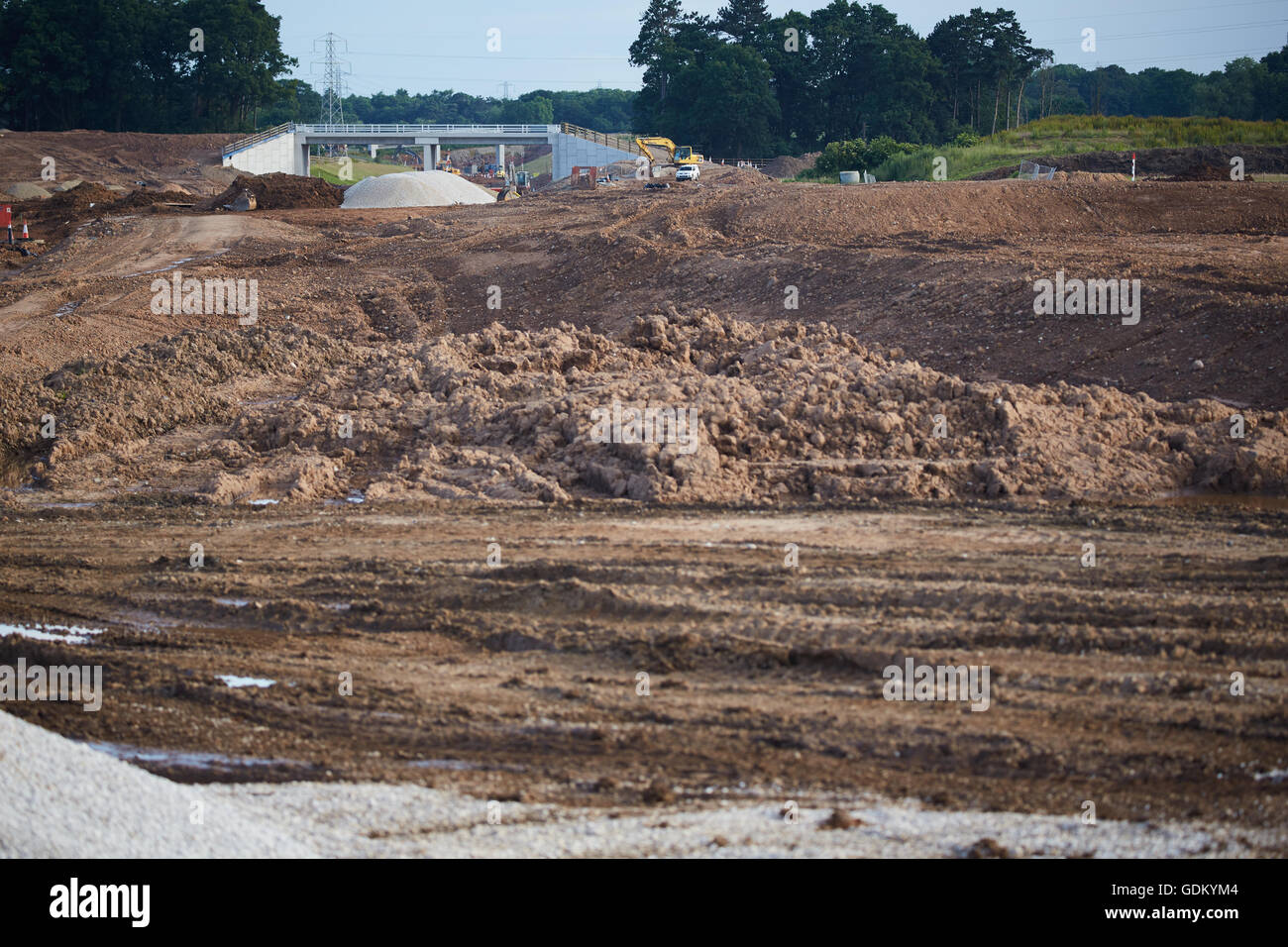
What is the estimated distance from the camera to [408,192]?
34.8 meters

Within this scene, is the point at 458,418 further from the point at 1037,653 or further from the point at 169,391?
the point at 1037,653

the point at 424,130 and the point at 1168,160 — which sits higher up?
the point at 424,130

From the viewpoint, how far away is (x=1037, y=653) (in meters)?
6.50

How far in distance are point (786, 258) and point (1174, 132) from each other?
22811 mm

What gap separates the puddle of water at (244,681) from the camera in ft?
21.3

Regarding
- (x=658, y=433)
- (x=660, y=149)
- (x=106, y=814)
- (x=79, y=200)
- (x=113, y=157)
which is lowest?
(x=106, y=814)

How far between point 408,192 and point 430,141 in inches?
1094

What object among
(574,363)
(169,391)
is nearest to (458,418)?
(574,363)

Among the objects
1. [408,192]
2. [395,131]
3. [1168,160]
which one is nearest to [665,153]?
[408,192]

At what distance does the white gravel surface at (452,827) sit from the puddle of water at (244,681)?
4.53 ft
